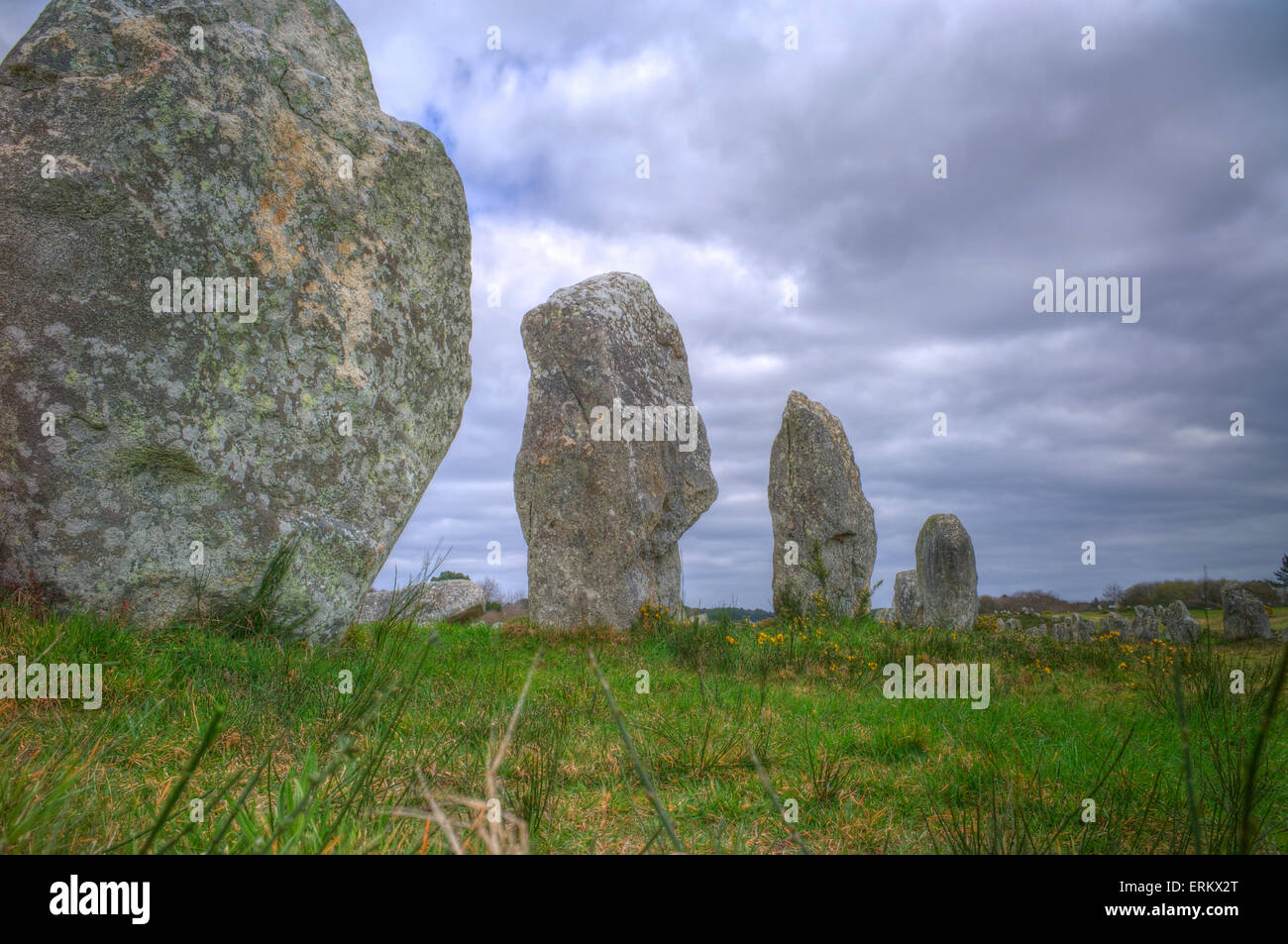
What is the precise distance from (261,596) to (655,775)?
3.10 meters

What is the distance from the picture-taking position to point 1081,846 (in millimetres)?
2658

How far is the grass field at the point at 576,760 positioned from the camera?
6.70ft

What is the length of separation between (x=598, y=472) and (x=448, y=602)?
21.1 ft

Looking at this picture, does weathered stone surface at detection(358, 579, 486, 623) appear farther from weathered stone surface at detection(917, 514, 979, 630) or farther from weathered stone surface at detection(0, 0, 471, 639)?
weathered stone surface at detection(0, 0, 471, 639)

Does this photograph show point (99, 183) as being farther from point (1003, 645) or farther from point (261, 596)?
point (1003, 645)

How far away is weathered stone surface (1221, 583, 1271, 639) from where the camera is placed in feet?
52.2

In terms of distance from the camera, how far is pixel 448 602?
1473 cm

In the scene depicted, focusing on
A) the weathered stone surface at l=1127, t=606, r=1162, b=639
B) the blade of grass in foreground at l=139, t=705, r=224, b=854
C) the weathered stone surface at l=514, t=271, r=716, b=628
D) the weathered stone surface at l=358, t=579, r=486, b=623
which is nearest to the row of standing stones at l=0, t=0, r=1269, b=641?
the weathered stone surface at l=514, t=271, r=716, b=628

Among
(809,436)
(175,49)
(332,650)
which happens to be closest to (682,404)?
(809,436)

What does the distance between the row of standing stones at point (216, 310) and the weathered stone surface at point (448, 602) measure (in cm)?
843

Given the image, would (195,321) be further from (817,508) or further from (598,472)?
(817,508)

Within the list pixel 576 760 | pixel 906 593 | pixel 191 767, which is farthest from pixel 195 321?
pixel 906 593

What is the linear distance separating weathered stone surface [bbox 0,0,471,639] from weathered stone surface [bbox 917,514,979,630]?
36.3 ft

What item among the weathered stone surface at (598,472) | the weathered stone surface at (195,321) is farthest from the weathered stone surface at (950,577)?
the weathered stone surface at (195,321)
